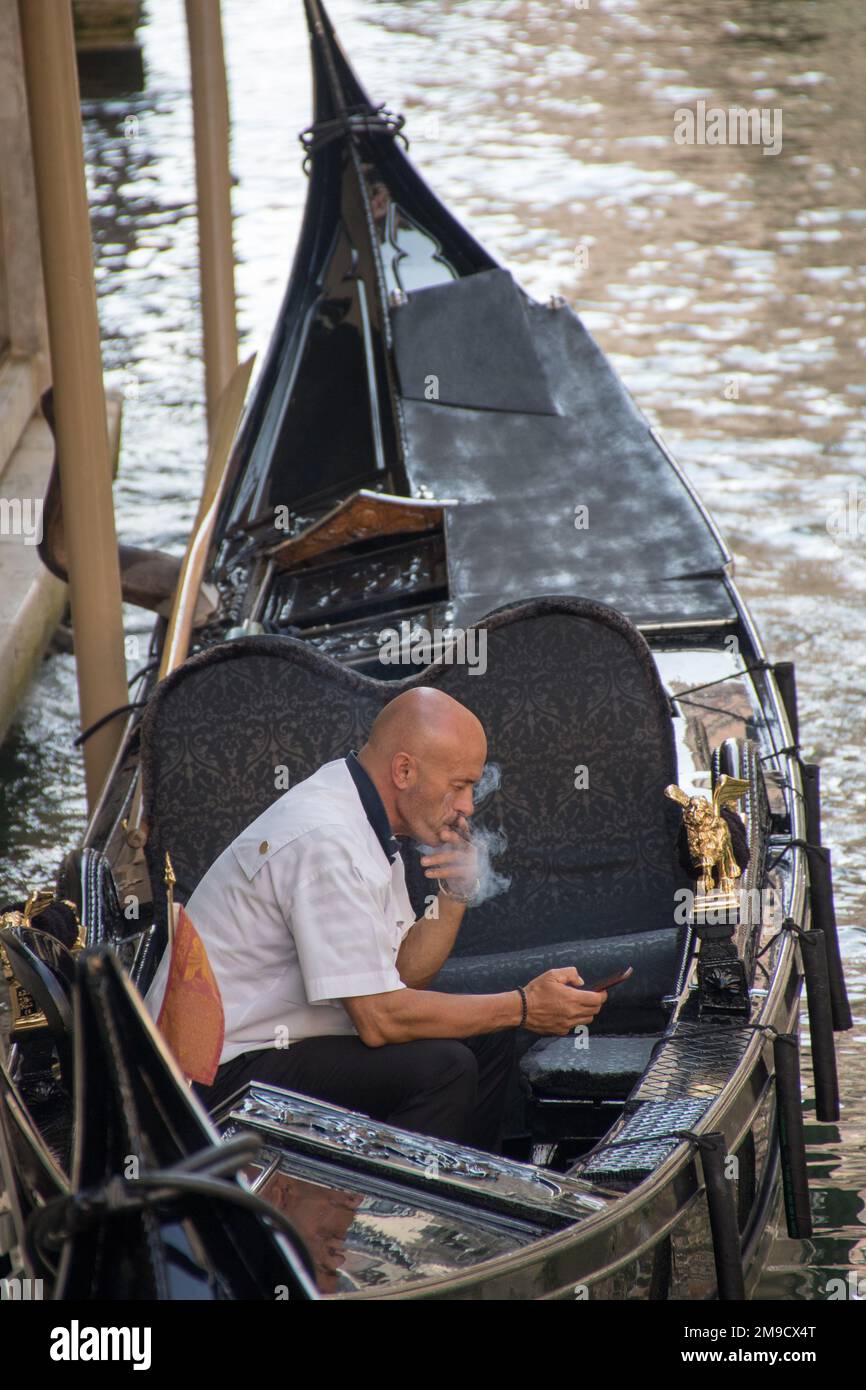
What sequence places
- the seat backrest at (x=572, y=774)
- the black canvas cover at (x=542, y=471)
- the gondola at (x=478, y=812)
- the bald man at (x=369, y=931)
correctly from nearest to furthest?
the gondola at (x=478, y=812) → the bald man at (x=369, y=931) → the seat backrest at (x=572, y=774) → the black canvas cover at (x=542, y=471)

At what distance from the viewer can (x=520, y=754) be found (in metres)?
2.85

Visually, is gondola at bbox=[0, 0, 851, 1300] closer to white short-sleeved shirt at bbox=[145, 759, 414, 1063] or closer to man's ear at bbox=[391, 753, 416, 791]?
white short-sleeved shirt at bbox=[145, 759, 414, 1063]

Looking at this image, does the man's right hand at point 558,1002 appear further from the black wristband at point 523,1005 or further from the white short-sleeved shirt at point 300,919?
the white short-sleeved shirt at point 300,919

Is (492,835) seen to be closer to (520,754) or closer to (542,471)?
(520,754)

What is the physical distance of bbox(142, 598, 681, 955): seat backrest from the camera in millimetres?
2816

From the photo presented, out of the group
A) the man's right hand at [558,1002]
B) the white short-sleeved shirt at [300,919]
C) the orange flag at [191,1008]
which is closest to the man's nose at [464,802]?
the white short-sleeved shirt at [300,919]

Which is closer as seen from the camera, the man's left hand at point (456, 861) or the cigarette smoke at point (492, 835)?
the man's left hand at point (456, 861)

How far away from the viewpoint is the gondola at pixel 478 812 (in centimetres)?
179

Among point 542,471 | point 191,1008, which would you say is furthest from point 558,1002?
point 542,471

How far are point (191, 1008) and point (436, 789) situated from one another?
0.42 meters

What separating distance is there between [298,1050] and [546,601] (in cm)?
89

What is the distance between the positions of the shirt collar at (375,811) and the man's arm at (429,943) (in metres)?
0.11

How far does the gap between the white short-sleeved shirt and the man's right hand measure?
7.4 inches

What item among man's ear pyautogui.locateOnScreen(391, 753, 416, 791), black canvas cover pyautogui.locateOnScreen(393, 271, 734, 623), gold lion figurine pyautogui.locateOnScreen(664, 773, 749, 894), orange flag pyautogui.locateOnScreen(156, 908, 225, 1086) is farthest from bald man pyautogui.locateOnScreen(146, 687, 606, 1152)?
black canvas cover pyautogui.locateOnScreen(393, 271, 734, 623)
